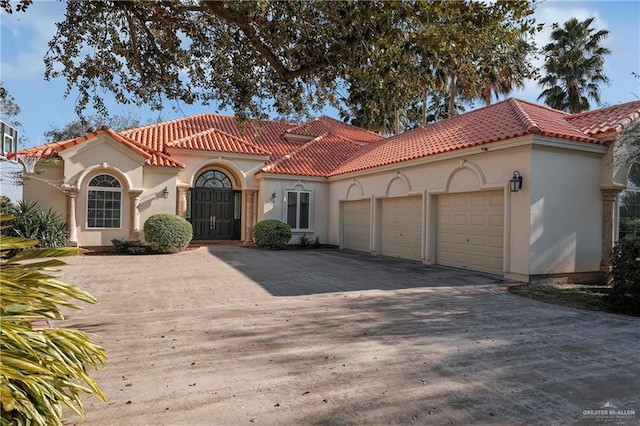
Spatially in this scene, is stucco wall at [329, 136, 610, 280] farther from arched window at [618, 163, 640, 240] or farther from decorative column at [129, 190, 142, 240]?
decorative column at [129, 190, 142, 240]

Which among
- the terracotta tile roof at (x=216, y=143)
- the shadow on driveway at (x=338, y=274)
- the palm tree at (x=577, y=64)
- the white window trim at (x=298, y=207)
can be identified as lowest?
the shadow on driveway at (x=338, y=274)

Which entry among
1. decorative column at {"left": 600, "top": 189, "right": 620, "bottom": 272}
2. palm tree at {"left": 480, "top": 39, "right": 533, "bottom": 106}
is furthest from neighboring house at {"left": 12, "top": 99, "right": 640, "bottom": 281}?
palm tree at {"left": 480, "top": 39, "right": 533, "bottom": 106}

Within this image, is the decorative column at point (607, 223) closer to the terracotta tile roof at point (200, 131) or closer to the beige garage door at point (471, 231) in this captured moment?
the beige garage door at point (471, 231)

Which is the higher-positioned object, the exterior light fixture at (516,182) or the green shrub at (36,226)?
the exterior light fixture at (516,182)

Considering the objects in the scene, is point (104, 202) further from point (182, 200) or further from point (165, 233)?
point (182, 200)

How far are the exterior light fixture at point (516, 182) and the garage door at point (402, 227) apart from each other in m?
4.23

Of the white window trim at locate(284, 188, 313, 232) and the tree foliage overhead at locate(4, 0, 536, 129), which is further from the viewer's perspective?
the white window trim at locate(284, 188, 313, 232)

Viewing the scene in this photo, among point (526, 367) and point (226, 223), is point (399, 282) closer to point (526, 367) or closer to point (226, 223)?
point (526, 367)

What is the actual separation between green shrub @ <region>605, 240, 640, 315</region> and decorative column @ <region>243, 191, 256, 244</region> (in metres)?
15.6

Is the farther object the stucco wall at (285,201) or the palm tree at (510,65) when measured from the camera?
the stucco wall at (285,201)

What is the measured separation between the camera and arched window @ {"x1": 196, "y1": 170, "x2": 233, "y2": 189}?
810 inches

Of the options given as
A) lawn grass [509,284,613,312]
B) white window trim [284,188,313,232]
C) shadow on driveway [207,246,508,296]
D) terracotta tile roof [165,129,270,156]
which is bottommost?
lawn grass [509,284,613,312]

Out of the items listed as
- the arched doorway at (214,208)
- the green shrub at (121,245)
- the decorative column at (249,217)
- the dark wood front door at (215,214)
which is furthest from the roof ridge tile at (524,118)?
the green shrub at (121,245)

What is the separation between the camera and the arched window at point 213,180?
2058 cm
